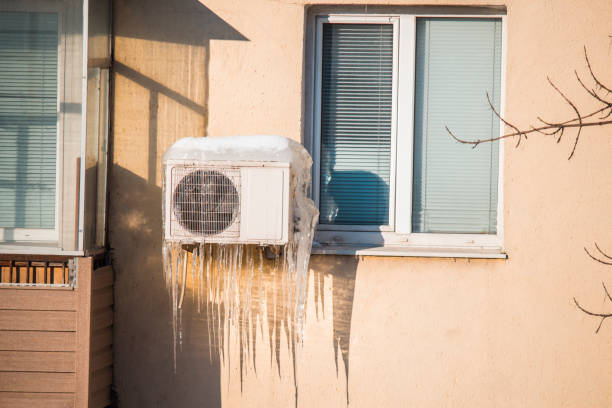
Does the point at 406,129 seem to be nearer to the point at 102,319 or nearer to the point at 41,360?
the point at 102,319

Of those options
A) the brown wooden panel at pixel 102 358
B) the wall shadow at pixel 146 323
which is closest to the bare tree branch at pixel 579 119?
the wall shadow at pixel 146 323

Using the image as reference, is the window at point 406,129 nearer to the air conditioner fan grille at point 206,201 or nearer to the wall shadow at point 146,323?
the air conditioner fan grille at point 206,201

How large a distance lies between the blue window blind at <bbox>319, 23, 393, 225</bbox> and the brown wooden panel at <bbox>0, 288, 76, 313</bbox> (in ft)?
5.71

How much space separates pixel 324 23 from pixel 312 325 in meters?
2.11

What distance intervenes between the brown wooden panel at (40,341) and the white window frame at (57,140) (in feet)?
1.87

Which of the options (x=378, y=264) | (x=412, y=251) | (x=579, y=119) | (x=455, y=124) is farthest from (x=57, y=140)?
(x=579, y=119)

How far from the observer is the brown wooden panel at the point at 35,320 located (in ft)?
12.0

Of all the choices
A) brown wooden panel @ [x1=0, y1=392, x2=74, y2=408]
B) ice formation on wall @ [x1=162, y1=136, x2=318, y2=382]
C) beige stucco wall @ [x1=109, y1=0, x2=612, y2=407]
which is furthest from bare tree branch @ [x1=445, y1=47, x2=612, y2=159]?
brown wooden panel @ [x1=0, y1=392, x2=74, y2=408]

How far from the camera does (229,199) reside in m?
A: 3.58

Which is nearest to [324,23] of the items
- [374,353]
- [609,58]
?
[609,58]

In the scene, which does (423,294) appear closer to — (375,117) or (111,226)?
(375,117)

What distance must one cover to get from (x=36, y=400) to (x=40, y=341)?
361 mm

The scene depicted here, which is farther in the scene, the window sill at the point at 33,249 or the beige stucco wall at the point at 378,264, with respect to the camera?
the beige stucco wall at the point at 378,264

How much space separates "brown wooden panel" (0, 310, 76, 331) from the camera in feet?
12.0
